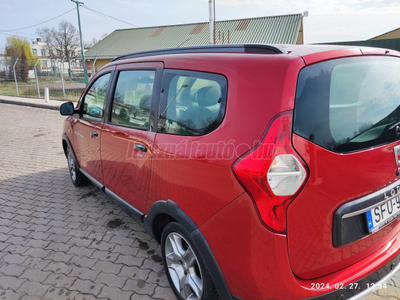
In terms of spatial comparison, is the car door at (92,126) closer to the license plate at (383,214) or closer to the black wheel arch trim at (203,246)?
the black wheel arch trim at (203,246)

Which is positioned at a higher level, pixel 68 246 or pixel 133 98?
pixel 133 98

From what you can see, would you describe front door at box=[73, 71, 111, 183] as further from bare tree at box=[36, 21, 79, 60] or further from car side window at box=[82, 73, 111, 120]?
bare tree at box=[36, 21, 79, 60]

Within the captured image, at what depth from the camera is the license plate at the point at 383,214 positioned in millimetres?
1587

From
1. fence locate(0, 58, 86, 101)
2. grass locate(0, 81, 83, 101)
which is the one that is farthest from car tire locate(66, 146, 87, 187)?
fence locate(0, 58, 86, 101)

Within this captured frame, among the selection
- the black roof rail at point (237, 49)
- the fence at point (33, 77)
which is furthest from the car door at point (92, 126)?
the fence at point (33, 77)

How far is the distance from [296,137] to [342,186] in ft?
1.24

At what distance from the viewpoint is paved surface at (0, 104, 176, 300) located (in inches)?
93.5

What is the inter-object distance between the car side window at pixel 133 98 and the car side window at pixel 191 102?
0.80 feet

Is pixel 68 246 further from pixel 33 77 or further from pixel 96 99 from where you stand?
pixel 33 77

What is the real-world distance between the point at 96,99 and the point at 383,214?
117 inches

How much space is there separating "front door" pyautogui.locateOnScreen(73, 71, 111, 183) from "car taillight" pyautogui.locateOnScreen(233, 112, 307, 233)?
85.9 inches

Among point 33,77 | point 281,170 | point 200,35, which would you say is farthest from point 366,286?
point 200,35

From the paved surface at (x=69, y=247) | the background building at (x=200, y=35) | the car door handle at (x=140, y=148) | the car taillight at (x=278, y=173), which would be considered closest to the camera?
the car taillight at (x=278, y=173)

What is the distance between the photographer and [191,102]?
191cm
